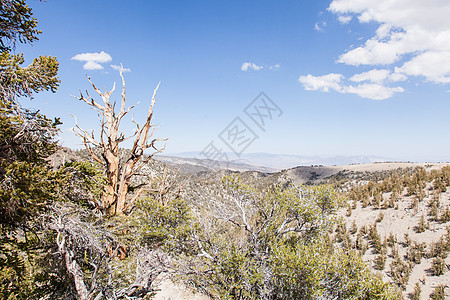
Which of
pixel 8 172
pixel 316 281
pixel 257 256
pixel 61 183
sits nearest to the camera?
pixel 8 172

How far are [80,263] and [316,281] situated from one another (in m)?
5.96

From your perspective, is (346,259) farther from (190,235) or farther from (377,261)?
(377,261)

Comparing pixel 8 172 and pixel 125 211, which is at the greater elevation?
pixel 8 172

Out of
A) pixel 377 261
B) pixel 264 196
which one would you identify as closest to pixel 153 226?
pixel 264 196

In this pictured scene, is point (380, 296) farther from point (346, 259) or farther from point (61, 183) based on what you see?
point (61, 183)

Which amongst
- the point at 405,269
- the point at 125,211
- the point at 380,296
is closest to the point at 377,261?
the point at 405,269

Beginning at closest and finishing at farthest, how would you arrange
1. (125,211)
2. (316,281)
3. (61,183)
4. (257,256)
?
(61,183) < (316,281) < (257,256) < (125,211)

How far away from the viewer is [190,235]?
279 inches

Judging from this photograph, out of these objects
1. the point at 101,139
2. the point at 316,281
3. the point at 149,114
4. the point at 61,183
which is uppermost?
the point at 149,114

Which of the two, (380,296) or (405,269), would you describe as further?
(405,269)

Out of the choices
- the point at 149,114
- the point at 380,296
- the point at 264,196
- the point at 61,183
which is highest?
the point at 149,114

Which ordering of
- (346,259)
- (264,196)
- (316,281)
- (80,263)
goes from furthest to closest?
(264,196), (80,263), (346,259), (316,281)

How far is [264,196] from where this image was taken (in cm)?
831

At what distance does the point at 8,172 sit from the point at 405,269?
42.9 feet
